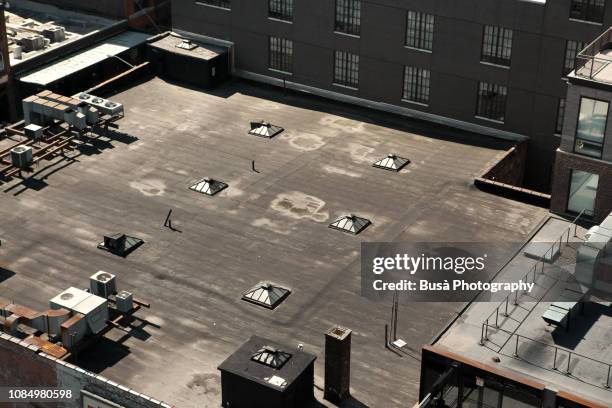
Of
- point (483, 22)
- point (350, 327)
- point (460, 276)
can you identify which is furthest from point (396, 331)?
point (483, 22)

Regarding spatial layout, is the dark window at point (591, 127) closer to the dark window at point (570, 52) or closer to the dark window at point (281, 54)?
the dark window at point (570, 52)

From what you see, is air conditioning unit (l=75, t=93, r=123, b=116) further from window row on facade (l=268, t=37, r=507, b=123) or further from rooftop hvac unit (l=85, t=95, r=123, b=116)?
window row on facade (l=268, t=37, r=507, b=123)

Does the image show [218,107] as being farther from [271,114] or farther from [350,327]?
[350,327]

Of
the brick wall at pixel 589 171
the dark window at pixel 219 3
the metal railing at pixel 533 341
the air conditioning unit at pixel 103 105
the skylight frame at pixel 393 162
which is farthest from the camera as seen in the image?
the dark window at pixel 219 3

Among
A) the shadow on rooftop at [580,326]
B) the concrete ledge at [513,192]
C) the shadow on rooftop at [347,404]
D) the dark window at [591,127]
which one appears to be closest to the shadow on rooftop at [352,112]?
the concrete ledge at [513,192]

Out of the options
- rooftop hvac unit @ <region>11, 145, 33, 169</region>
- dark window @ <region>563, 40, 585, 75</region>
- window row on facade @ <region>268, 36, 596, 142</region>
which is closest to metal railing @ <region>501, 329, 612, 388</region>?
window row on facade @ <region>268, 36, 596, 142</region>
